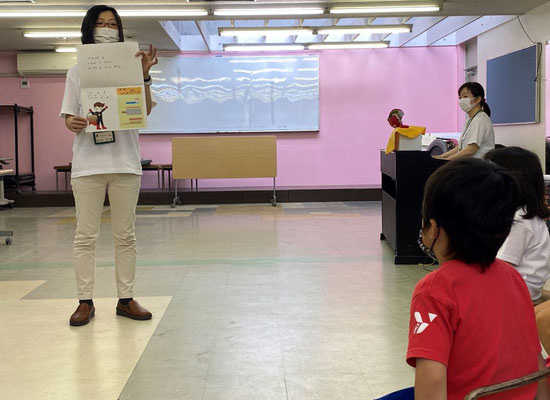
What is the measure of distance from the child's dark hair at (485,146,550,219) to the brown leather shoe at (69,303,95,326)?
84.6 inches

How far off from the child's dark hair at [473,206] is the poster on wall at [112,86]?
2261 millimetres

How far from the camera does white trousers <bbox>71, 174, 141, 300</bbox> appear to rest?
3.07 m

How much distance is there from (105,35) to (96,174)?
2.28 feet

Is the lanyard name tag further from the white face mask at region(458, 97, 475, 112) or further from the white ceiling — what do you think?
the white ceiling

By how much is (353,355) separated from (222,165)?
6.59 m

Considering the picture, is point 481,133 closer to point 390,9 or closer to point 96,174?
point 96,174

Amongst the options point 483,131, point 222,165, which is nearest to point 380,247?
point 483,131

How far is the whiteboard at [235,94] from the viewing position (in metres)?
10.4

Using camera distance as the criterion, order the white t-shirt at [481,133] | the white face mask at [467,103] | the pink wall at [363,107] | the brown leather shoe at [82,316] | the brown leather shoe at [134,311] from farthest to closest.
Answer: the pink wall at [363,107]
the white face mask at [467,103]
the white t-shirt at [481,133]
the brown leather shoe at [134,311]
the brown leather shoe at [82,316]

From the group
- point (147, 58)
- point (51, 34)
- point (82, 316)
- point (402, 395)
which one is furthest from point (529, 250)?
point (51, 34)

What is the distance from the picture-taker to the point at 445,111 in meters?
10.6

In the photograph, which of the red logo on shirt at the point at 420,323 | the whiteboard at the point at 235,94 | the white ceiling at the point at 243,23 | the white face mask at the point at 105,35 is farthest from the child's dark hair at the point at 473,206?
the whiteboard at the point at 235,94

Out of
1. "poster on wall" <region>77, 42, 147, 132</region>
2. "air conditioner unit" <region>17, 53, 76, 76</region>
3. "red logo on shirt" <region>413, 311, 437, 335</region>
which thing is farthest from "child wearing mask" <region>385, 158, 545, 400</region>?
"air conditioner unit" <region>17, 53, 76, 76</region>

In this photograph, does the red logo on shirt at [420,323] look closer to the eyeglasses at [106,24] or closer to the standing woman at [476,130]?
the eyeglasses at [106,24]
